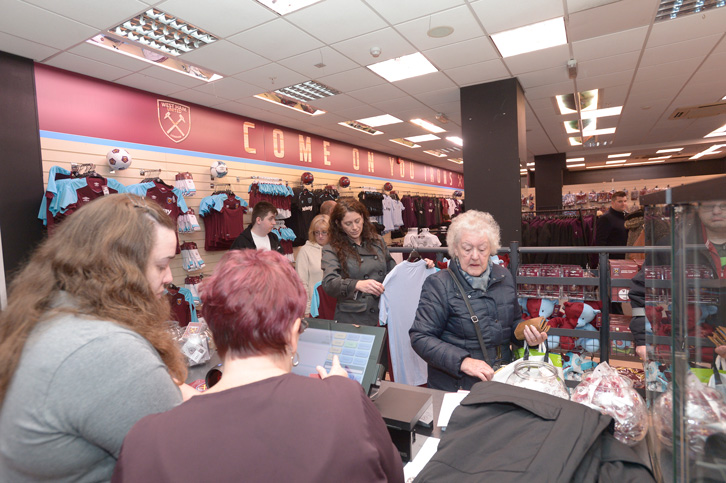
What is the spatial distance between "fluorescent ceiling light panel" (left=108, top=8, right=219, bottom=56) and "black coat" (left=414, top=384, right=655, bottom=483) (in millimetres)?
4064

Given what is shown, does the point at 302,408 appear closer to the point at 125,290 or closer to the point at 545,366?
the point at 125,290

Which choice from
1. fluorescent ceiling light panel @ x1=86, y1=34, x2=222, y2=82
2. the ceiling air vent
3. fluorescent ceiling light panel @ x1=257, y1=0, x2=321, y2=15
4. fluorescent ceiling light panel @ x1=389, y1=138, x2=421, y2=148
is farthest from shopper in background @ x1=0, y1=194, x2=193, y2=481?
the ceiling air vent

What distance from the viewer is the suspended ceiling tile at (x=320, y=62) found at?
4480mm

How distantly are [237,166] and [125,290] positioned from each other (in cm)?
588

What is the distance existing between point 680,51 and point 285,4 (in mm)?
4742

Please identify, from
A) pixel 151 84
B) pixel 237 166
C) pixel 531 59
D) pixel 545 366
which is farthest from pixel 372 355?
pixel 237 166

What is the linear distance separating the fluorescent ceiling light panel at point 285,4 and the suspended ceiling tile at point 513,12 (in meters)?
1.49

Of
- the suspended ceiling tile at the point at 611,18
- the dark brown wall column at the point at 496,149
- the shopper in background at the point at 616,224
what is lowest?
the shopper in background at the point at 616,224

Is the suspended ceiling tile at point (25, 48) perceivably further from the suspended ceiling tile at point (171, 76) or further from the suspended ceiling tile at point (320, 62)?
the suspended ceiling tile at point (320, 62)

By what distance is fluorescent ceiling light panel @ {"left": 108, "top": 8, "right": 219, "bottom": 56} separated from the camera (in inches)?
144

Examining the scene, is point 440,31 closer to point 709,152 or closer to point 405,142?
point 405,142

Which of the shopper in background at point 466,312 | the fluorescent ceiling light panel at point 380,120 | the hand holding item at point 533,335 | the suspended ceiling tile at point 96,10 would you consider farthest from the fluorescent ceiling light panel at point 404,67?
the hand holding item at point 533,335

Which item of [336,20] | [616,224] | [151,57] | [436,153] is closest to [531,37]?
[336,20]

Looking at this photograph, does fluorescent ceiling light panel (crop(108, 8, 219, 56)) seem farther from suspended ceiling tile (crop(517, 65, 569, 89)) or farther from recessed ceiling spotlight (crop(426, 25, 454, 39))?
suspended ceiling tile (crop(517, 65, 569, 89))
